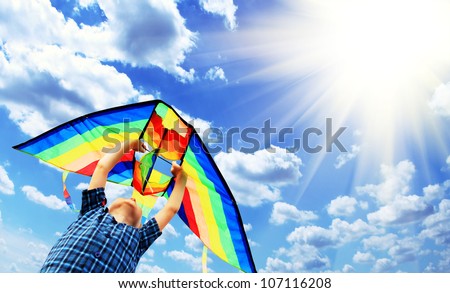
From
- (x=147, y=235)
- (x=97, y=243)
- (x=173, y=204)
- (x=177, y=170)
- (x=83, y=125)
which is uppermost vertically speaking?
(x=83, y=125)

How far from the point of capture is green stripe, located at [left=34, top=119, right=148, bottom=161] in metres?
3.38

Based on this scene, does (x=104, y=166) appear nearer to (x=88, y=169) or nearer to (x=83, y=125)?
(x=83, y=125)

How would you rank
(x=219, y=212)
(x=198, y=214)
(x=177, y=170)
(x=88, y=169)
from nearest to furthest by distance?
1. (x=177, y=170)
2. (x=219, y=212)
3. (x=198, y=214)
4. (x=88, y=169)

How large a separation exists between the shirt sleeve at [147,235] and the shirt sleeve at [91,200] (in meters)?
0.32

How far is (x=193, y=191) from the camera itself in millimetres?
3389

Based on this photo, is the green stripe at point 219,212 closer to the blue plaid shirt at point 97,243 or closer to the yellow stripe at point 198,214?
the yellow stripe at point 198,214

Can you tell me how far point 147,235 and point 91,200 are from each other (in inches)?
16.2

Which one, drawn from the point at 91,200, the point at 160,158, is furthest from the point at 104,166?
the point at 160,158

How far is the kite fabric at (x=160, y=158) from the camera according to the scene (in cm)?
317

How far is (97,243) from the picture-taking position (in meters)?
1.90

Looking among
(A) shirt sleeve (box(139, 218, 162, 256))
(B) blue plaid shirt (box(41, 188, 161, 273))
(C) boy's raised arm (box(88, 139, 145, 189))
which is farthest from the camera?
(C) boy's raised arm (box(88, 139, 145, 189))

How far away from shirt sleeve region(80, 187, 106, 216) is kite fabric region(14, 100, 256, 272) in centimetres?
100

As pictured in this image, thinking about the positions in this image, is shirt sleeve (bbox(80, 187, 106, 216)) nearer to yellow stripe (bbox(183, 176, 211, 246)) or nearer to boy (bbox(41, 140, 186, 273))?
→ boy (bbox(41, 140, 186, 273))

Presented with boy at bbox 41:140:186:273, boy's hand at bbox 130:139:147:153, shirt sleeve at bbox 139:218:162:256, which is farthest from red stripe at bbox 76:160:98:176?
shirt sleeve at bbox 139:218:162:256
